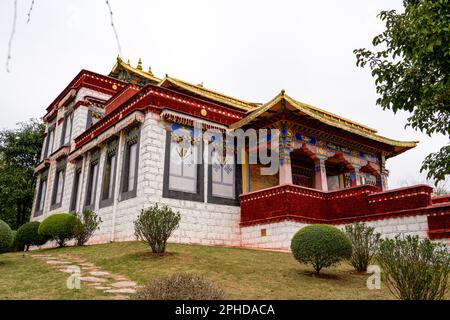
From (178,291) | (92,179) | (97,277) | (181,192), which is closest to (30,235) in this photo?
(92,179)

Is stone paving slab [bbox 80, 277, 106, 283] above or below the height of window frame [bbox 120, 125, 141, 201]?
below

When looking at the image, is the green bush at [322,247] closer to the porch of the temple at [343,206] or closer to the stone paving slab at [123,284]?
the stone paving slab at [123,284]

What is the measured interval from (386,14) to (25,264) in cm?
946

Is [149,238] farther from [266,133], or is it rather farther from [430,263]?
[266,133]

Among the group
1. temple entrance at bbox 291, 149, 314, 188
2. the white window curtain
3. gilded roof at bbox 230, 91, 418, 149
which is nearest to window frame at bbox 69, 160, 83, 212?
the white window curtain

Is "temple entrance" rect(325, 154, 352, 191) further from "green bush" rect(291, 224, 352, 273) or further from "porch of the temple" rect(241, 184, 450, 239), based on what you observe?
"green bush" rect(291, 224, 352, 273)

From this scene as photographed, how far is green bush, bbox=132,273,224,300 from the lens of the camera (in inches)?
177

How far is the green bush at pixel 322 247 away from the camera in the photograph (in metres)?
7.45

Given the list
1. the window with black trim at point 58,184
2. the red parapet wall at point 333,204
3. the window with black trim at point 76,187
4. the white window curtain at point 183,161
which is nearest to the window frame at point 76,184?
the window with black trim at point 76,187

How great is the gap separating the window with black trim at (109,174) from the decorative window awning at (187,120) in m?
3.05

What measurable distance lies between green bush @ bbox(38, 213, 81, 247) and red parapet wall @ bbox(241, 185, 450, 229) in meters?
5.90

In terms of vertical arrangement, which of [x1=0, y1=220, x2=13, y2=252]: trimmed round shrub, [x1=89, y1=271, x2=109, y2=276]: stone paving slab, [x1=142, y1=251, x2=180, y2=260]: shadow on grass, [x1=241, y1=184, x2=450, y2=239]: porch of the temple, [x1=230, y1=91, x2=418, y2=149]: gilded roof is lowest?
[x1=89, y1=271, x2=109, y2=276]: stone paving slab

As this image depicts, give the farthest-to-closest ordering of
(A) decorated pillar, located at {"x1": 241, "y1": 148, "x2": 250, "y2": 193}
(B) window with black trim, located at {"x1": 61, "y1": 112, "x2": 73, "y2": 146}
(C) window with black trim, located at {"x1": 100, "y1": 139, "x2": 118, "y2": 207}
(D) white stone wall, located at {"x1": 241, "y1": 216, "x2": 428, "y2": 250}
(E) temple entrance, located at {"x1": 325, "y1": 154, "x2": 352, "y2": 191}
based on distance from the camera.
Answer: (B) window with black trim, located at {"x1": 61, "y1": 112, "x2": 73, "y2": 146} → (E) temple entrance, located at {"x1": 325, "y1": 154, "x2": 352, "y2": 191} → (A) decorated pillar, located at {"x1": 241, "y1": 148, "x2": 250, "y2": 193} → (C) window with black trim, located at {"x1": 100, "y1": 139, "x2": 118, "y2": 207} → (D) white stone wall, located at {"x1": 241, "y1": 216, "x2": 428, "y2": 250}
